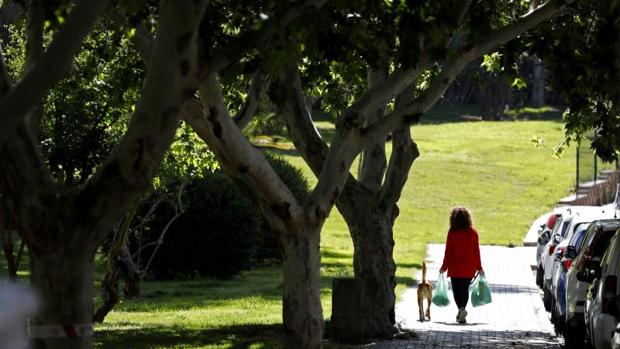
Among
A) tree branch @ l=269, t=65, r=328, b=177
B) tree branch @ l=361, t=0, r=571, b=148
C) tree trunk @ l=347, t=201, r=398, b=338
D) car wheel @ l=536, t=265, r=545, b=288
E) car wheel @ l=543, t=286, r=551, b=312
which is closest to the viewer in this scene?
tree branch @ l=361, t=0, r=571, b=148

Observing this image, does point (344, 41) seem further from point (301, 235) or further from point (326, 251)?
point (326, 251)

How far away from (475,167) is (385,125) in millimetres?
49498

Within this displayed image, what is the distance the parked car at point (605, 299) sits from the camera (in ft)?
42.9

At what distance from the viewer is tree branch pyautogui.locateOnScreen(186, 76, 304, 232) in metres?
12.0

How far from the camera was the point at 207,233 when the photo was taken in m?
30.4

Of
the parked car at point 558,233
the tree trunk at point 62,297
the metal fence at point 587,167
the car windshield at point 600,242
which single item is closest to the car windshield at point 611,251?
the car windshield at point 600,242

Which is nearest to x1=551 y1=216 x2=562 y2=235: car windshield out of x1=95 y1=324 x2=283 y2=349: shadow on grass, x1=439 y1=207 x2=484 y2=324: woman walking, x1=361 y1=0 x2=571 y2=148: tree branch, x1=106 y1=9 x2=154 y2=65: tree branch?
x1=439 y1=207 x2=484 y2=324: woman walking

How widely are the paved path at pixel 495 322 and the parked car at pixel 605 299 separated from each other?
3288mm

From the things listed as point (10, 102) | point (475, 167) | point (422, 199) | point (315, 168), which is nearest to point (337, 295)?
point (315, 168)

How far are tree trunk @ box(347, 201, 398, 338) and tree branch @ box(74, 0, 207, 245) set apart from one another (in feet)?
27.0

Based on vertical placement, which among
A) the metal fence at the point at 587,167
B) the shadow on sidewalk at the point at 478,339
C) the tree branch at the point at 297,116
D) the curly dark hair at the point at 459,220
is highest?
the metal fence at the point at 587,167

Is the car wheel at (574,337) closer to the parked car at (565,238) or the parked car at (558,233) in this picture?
the parked car at (565,238)

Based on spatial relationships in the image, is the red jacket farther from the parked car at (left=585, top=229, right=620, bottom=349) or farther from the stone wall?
the stone wall

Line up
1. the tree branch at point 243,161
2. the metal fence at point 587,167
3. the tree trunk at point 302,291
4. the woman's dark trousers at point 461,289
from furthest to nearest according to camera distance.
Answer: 1. the metal fence at point 587,167
2. the woman's dark trousers at point 461,289
3. the tree trunk at point 302,291
4. the tree branch at point 243,161
